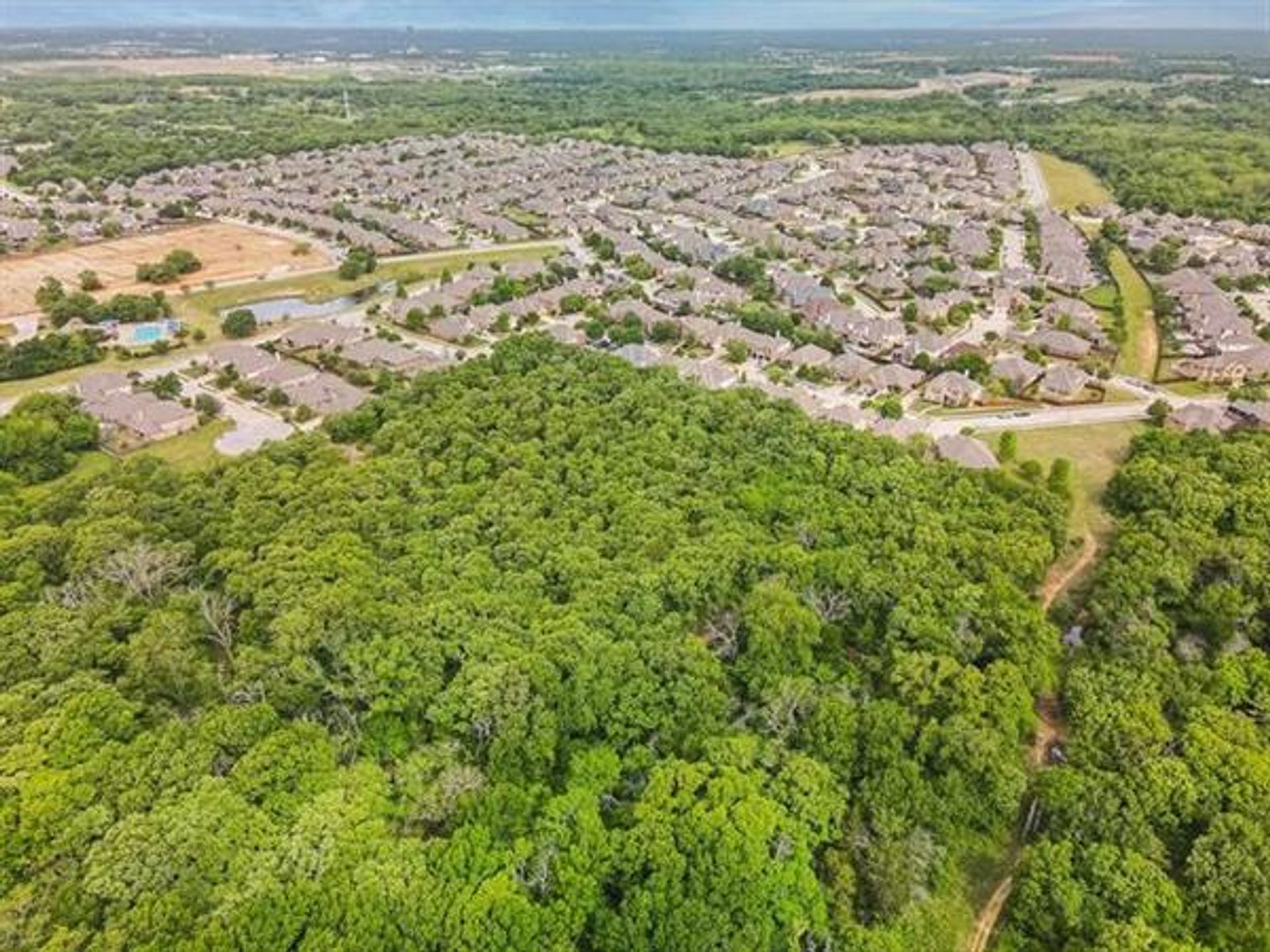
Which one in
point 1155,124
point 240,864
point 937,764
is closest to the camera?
point 240,864

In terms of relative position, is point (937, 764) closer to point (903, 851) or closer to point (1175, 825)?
point (903, 851)

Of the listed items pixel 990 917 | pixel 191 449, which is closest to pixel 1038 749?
pixel 990 917

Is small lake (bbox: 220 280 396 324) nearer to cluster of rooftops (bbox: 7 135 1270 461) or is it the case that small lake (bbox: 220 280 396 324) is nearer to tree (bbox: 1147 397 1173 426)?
cluster of rooftops (bbox: 7 135 1270 461)

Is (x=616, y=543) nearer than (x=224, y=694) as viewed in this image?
No

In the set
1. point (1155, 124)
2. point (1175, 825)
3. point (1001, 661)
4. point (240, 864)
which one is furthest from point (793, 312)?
point (1155, 124)

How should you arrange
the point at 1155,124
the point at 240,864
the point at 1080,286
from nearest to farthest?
the point at 240,864
the point at 1080,286
the point at 1155,124

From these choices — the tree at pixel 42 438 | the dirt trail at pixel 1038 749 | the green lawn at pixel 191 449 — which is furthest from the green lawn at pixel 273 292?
the dirt trail at pixel 1038 749
